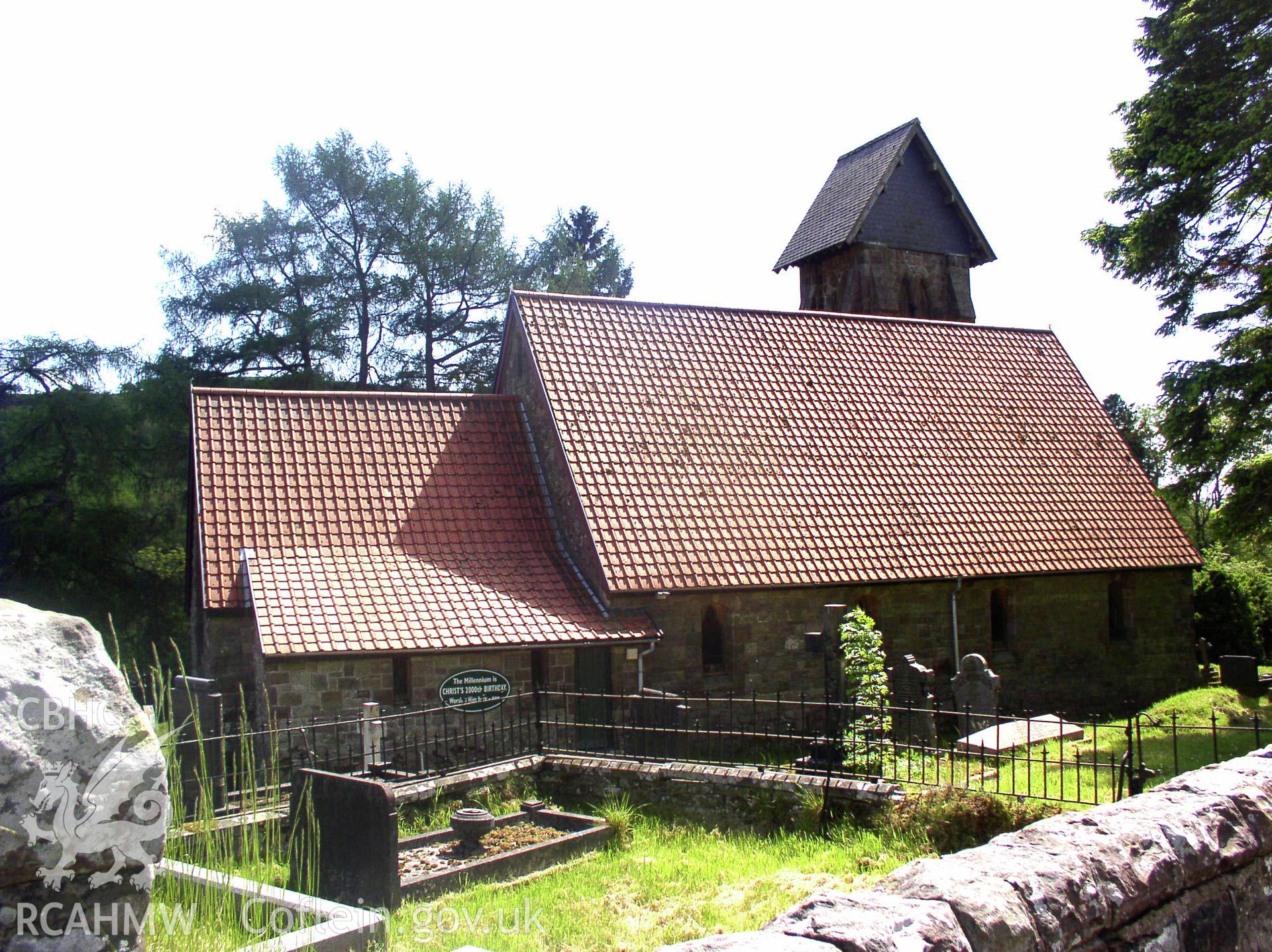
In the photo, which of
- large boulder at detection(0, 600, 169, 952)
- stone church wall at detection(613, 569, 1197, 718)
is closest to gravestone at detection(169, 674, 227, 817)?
large boulder at detection(0, 600, 169, 952)

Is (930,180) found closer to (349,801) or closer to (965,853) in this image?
(349,801)

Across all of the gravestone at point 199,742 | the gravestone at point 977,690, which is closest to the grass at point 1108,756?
the gravestone at point 977,690

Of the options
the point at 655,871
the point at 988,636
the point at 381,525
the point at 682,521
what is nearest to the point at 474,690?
the point at 381,525

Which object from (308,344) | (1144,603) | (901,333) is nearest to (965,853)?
(1144,603)

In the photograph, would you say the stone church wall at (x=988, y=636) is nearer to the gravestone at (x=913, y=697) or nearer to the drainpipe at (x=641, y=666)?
the drainpipe at (x=641, y=666)

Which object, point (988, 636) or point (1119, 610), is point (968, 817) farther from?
point (1119, 610)

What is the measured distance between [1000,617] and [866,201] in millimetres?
13908

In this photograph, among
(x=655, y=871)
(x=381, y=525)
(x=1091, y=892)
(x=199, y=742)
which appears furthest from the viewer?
(x=381, y=525)

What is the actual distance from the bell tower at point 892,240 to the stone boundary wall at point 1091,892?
25.0 m

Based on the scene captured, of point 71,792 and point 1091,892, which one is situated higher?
point 71,792

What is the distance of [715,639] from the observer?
16.6 metres

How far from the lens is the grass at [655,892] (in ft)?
25.6

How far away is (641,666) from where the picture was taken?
1545 centimetres

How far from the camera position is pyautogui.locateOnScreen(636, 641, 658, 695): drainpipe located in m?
15.3
